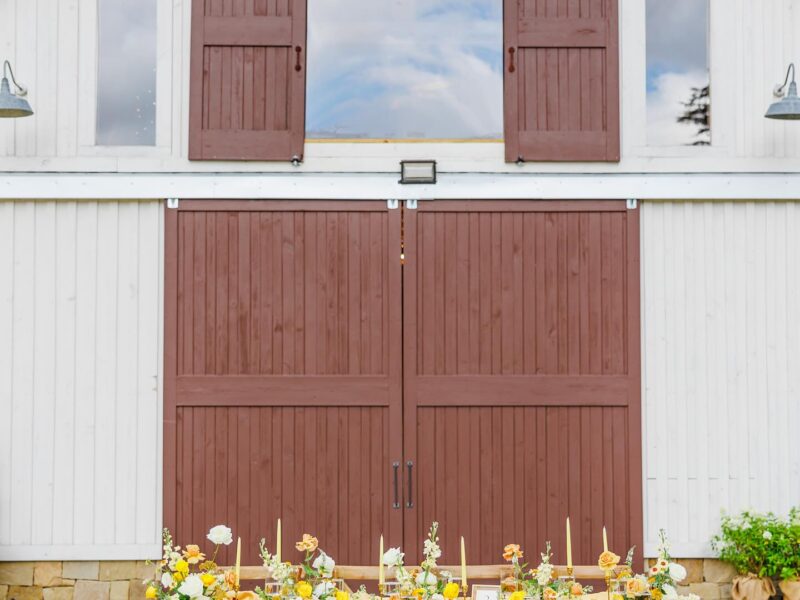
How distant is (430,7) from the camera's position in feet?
18.8

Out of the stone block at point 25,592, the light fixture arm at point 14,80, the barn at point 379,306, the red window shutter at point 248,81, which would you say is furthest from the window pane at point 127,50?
the stone block at point 25,592

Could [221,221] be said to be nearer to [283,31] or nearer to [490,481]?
[283,31]

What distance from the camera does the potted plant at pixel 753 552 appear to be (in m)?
5.24

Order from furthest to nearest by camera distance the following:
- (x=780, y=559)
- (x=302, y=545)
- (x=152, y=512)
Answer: (x=152, y=512) < (x=780, y=559) < (x=302, y=545)

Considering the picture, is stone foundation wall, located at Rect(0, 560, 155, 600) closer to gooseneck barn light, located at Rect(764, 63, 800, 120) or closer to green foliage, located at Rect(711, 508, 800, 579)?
green foliage, located at Rect(711, 508, 800, 579)

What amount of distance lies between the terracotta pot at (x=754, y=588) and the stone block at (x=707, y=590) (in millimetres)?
217

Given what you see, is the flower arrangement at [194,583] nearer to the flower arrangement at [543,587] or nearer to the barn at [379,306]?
the flower arrangement at [543,587]

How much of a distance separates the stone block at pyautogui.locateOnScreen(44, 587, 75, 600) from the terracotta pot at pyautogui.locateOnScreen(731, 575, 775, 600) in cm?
446

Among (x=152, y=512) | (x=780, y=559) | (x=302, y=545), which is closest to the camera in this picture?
(x=302, y=545)

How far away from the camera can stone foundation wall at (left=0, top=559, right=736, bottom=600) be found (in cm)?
552

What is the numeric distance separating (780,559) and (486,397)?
2.12 m

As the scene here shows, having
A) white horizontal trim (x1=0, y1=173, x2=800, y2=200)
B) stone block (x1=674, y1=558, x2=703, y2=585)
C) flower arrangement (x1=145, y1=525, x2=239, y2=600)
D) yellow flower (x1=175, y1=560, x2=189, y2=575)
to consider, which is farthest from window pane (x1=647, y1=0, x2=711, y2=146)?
yellow flower (x1=175, y1=560, x2=189, y2=575)

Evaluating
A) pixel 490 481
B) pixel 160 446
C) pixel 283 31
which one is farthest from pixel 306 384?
pixel 283 31

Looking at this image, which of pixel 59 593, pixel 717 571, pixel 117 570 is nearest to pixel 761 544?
pixel 717 571
